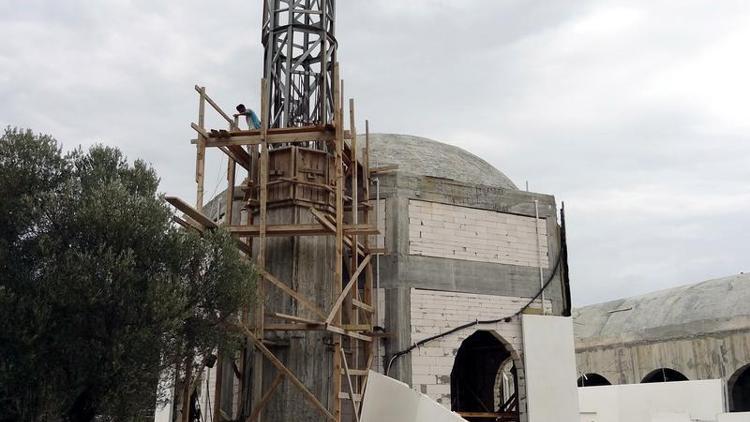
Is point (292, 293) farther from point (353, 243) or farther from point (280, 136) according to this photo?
point (280, 136)

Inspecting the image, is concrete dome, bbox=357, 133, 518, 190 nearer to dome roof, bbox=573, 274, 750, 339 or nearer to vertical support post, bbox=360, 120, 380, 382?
vertical support post, bbox=360, 120, 380, 382

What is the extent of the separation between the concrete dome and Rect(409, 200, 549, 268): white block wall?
1027 millimetres

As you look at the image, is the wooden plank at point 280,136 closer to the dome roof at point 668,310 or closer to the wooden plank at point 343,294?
the wooden plank at point 343,294

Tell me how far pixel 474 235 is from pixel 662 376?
796 inches

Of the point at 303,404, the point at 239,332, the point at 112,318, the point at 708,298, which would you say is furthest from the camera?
the point at 708,298

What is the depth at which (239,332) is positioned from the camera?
43.7ft

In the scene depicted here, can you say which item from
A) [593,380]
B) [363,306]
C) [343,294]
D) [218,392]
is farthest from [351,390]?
[593,380]

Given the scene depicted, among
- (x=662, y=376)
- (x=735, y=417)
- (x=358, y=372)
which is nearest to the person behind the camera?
(x=358, y=372)

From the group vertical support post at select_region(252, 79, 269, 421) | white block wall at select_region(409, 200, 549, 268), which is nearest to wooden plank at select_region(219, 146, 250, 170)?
vertical support post at select_region(252, 79, 269, 421)

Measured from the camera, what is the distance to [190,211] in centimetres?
1367

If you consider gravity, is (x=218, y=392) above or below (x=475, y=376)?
below

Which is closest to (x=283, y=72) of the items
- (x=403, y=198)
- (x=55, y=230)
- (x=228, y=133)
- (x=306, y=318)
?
(x=228, y=133)

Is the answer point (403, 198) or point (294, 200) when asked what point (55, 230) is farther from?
point (403, 198)

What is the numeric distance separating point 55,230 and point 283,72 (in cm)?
731
